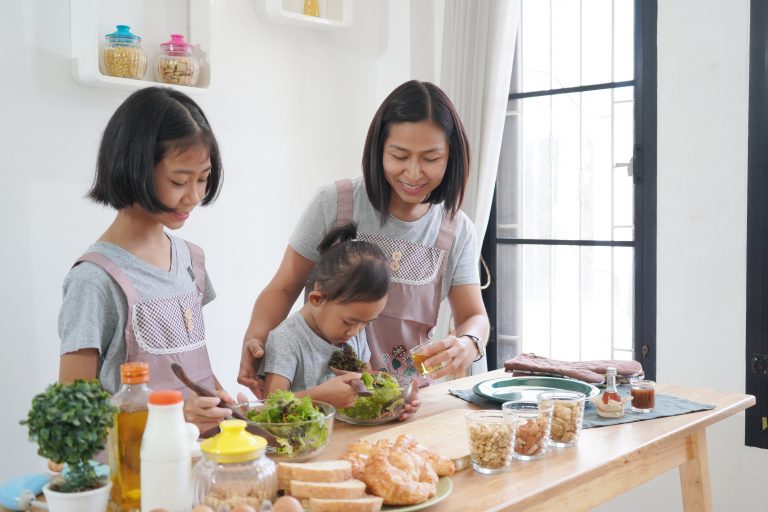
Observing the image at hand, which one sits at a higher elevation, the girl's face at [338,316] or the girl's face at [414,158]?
the girl's face at [414,158]

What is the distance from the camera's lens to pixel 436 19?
12.7 ft

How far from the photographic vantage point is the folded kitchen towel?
2.06 metres

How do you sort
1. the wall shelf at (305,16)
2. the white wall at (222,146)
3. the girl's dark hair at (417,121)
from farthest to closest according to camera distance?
the wall shelf at (305,16)
the white wall at (222,146)
the girl's dark hair at (417,121)

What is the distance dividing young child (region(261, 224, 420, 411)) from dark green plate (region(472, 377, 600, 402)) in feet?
0.99

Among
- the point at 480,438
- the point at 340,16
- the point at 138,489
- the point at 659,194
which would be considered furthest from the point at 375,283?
the point at 340,16

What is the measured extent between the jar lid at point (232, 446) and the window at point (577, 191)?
239 centimetres

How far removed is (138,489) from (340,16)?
2.94 m

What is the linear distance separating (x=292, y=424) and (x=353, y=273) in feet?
1.84

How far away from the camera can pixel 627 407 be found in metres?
1.89

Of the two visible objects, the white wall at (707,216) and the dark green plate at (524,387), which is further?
the white wall at (707,216)

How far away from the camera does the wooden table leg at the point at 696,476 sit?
75.4 inches

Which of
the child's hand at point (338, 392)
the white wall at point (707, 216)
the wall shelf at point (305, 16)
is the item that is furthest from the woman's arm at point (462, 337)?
the wall shelf at point (305, 16)

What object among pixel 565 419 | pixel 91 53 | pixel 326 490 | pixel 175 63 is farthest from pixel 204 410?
pixel 175 63

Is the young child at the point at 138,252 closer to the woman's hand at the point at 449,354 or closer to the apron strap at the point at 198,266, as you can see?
the apron strap at the point at 198,266
